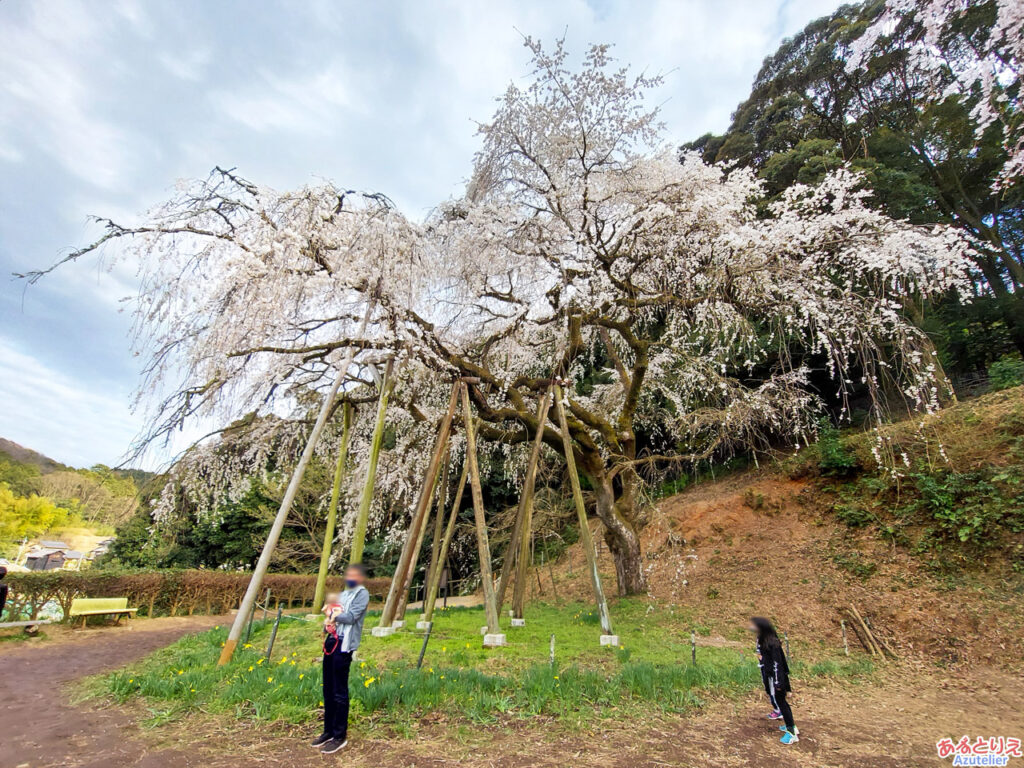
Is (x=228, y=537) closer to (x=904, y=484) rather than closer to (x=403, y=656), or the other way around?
(x=403, y=656)

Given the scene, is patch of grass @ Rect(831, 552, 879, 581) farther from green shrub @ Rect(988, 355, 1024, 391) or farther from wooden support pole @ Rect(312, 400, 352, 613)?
wooden support pole @ Rect(312, 400, 352, 613)

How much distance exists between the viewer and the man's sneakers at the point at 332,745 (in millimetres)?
3355

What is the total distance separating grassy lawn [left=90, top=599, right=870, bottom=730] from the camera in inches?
160

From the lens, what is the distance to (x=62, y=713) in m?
4.32

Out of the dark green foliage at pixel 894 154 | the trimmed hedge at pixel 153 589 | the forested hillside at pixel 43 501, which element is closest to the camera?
the trimmed hedge at pixel 153 589

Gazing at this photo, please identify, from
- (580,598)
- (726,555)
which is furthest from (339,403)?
(726,555)

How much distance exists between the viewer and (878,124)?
55.2ft

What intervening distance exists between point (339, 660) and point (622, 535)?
6836mm

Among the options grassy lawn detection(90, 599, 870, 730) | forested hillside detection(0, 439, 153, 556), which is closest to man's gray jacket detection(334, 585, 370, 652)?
grassy lawn detection(90, 599, 870, 730)

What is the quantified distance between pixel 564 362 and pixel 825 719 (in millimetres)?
6544

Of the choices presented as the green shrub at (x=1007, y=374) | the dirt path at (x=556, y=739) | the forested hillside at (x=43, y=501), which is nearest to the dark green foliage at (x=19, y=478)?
the forested hillside at (x=43, y=501)

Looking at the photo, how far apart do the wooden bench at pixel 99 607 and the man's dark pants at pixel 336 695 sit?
963 cm

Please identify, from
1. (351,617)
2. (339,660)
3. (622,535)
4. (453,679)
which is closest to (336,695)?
(339,660)

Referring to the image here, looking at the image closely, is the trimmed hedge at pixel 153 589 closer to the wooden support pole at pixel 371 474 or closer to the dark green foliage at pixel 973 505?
the wooden support pole at pixel 371 474
